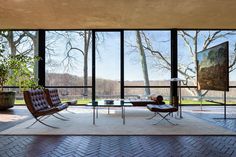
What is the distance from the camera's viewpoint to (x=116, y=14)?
25.7 feet

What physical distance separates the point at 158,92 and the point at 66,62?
3.87m

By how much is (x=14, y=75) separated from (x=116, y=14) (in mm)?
4248

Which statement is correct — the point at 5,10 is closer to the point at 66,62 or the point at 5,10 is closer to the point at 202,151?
the point at 66,62

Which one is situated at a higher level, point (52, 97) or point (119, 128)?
point (52, 97)

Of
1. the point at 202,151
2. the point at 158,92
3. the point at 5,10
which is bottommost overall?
the point at 202,151

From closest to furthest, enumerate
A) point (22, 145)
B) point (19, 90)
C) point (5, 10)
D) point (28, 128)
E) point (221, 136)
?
point (22, 145), point (221, 136), point (28, 128), point (5, 10), point (19, 90)

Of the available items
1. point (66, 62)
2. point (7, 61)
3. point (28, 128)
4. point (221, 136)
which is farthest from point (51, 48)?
point (221, 136)

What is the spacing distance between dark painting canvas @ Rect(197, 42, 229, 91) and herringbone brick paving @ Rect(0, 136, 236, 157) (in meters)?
2.25

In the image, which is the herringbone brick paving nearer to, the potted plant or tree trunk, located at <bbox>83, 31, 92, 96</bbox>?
the potted plant

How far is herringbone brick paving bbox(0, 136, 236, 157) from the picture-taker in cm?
371

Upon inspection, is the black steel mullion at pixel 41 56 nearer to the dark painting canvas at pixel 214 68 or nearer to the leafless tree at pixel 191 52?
the leafless tree at pixel 191 52

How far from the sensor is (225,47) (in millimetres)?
6484

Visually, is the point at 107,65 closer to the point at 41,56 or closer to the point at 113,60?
the point at 113,60

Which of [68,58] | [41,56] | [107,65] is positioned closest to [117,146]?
[107,65]
